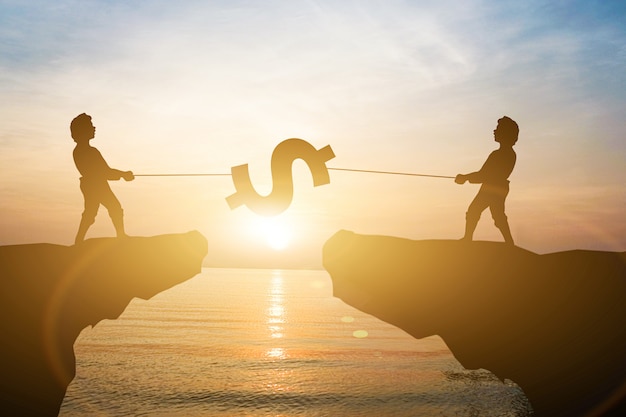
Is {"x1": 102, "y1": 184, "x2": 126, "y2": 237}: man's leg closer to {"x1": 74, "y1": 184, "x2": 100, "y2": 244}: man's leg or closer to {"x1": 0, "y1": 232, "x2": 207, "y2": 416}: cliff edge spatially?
{"x1": 74, "y1": 184, "x2": 100, "y2": 244}: man's leg

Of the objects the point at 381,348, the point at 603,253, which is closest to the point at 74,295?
the point at 603,253

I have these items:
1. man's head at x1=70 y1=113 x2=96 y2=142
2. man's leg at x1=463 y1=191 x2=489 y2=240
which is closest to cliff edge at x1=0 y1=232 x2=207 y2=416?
man's head at x1=70 y1=113 x2=96 y2=142

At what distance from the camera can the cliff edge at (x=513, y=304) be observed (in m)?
12.4

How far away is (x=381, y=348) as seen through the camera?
72938mm

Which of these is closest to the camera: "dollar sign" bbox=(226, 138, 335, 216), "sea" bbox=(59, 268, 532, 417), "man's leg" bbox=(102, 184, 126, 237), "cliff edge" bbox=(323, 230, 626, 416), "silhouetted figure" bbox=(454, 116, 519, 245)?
"cliff edge" bbox=(323, 230, 626, 416)

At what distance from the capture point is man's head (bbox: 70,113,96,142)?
516 inches

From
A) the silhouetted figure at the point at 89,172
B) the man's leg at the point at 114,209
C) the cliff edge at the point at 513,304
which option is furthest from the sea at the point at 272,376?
the silhouetted figure at the point at 89,172

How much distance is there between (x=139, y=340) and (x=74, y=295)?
215 ft

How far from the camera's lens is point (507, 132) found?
12.8 metres

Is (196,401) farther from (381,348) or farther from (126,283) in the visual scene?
(381,348)

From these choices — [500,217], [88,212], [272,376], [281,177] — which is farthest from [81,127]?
[272,376]

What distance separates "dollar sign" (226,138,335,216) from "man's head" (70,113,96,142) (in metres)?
4.32

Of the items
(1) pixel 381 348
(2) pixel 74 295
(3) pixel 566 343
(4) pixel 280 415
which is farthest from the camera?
(1) pixel 381 348

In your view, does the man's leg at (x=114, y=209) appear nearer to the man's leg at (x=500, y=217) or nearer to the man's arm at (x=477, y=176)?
the man's arm at (x=477, y=176)
